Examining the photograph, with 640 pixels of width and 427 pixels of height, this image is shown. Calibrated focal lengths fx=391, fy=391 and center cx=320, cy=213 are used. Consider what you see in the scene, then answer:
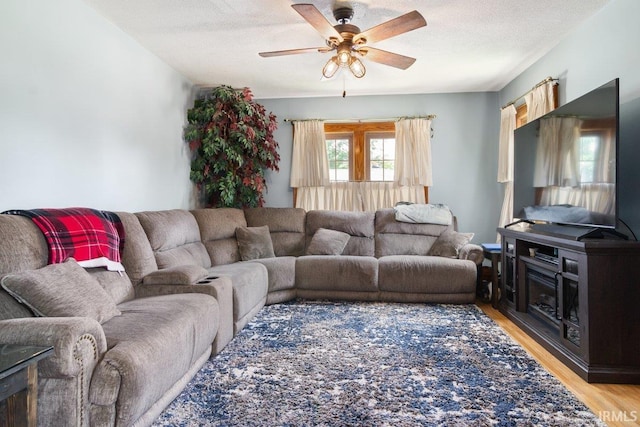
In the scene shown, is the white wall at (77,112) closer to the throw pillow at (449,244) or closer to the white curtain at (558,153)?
the throw pillow at (449,244)

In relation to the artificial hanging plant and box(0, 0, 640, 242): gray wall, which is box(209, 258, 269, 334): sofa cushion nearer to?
box(0, 0, 640, 242): gray wall

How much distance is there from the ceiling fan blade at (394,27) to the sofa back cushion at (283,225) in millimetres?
2302

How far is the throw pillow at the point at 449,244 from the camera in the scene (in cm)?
403

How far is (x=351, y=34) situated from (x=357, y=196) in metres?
2.68

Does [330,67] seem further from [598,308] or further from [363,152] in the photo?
[598,308]

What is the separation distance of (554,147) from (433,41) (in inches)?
54.3

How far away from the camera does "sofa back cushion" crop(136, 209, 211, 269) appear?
2.97 meters

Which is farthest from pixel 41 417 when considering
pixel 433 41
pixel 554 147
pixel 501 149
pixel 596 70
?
pixel 501 149

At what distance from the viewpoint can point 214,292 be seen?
97.8 inches

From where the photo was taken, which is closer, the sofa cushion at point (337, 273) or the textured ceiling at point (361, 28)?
the textured ceiling at point (361, 28)

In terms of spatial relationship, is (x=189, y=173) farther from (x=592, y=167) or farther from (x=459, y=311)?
(x=592, y=167)

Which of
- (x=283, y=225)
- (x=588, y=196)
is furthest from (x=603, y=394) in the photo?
(x=283, y=225)

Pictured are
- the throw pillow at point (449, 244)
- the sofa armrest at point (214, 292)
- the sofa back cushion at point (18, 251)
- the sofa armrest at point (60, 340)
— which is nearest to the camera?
the sofa armrest at point (60, 340)

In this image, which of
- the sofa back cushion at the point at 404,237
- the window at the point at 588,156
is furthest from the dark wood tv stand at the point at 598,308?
the sofa back cushion at the point at 404,237
